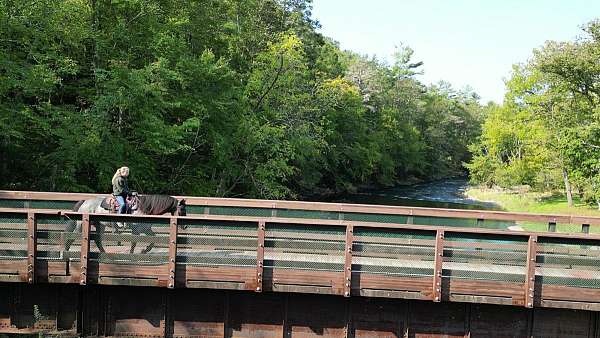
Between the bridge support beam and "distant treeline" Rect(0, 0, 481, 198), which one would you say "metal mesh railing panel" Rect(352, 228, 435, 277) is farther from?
"distant treeline" Rect(0, 0, 481, 198)

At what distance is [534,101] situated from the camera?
157 feet

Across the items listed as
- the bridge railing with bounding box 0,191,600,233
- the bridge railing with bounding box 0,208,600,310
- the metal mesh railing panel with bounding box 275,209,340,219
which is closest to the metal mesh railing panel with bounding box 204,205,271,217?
the bridge railing with bounding box 0,191,600,233

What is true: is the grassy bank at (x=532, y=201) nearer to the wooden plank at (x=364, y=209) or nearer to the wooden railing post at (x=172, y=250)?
the wooden plank at (x=364, y=209)

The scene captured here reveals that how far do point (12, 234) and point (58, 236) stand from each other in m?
0.79

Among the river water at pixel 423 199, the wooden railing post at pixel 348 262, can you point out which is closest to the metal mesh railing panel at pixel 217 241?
the wooden railing post at pixel 348 262

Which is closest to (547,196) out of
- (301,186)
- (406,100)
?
(301,186)

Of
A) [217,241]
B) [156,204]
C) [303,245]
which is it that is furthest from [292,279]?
[156,204]

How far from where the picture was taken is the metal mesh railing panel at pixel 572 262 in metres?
8.21

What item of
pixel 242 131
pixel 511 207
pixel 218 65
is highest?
pixel 218 65

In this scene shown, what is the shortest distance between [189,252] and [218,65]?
1785cm

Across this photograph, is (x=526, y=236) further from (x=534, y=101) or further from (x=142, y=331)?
(x=534, y=101)

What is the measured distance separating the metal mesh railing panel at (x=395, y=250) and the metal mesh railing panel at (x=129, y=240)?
322 cm

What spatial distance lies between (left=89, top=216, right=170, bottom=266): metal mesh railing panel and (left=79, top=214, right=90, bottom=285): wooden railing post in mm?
99

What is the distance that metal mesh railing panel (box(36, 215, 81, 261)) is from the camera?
344 inches
